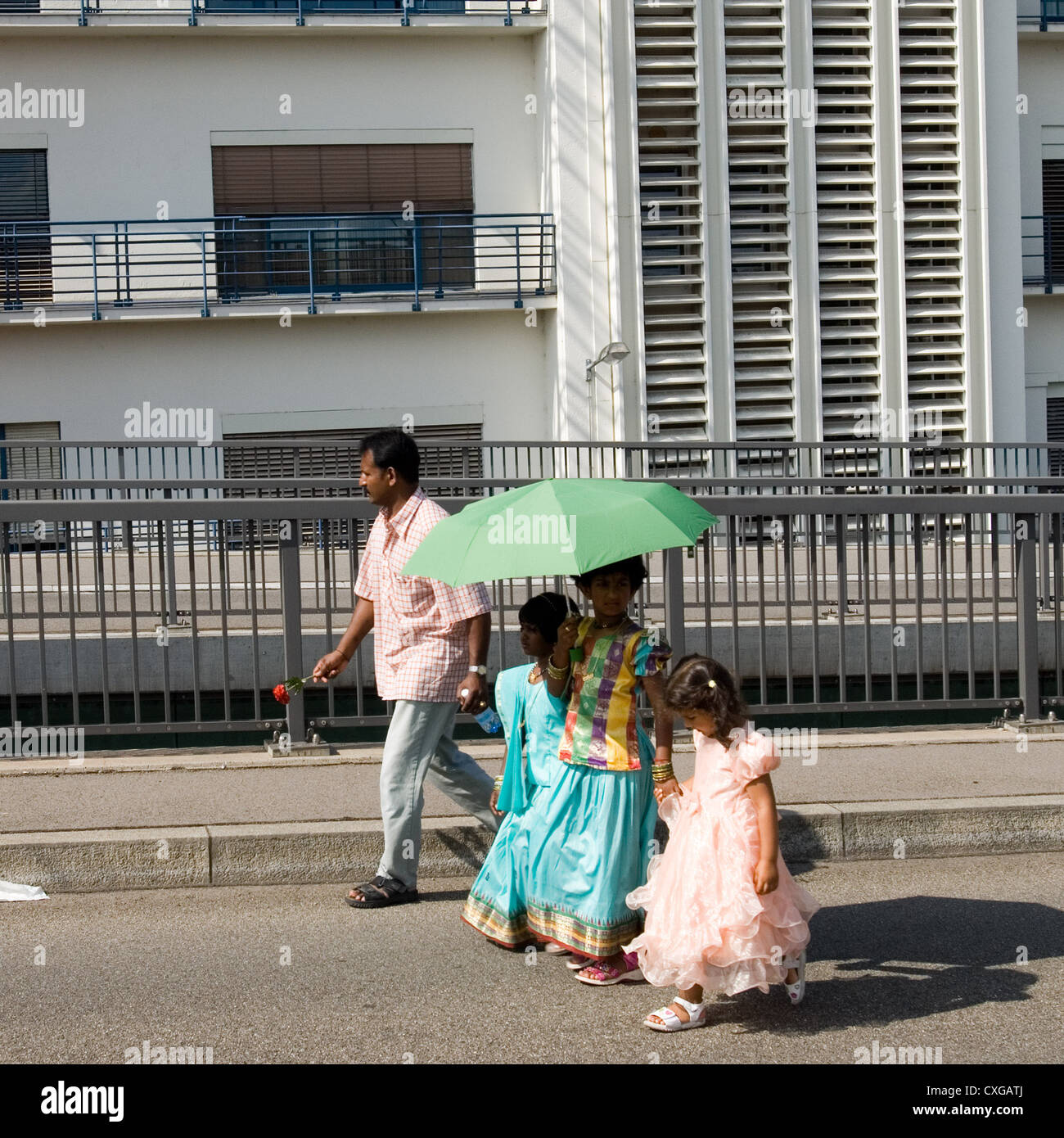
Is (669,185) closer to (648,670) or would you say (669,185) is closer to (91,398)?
(91,398)

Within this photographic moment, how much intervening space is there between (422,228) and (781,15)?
573cm

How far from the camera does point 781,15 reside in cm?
1942

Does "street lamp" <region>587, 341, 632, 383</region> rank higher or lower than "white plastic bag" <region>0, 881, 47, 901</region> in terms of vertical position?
higher

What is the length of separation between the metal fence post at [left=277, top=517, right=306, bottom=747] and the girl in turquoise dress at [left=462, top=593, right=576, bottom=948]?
2.74m

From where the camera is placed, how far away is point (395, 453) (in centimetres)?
566

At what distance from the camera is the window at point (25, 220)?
20062 millimetres

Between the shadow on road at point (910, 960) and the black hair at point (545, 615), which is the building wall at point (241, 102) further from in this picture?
the black hair at point (545, 615)

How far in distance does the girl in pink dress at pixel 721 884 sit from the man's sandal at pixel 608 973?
304 millimetres

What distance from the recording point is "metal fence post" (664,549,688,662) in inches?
312
